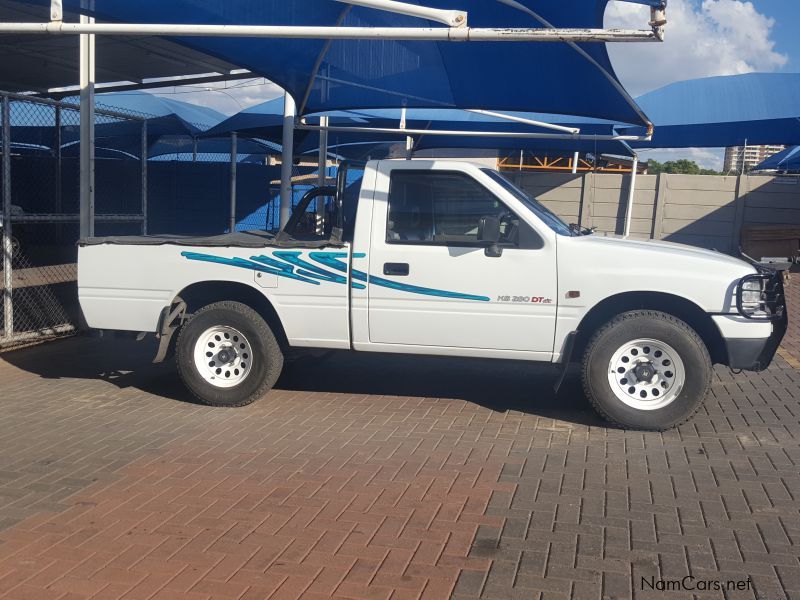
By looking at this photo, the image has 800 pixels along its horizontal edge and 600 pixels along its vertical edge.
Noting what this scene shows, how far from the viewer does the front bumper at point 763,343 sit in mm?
6352

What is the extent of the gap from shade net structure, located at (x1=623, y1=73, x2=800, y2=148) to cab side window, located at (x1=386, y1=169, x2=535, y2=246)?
386 inches

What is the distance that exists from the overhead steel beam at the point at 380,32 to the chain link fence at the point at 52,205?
307 centimetres

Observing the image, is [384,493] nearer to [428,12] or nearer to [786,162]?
[428,12]

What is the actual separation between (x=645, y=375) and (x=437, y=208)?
6.83ft

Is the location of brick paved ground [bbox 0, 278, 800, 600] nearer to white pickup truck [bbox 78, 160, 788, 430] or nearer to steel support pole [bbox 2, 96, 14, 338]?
white pickup truck [bbox 78, 160, 788, 430]

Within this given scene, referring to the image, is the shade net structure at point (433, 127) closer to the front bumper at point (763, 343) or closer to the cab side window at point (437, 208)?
the cab side window at point (437, 208)

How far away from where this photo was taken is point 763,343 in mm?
6352

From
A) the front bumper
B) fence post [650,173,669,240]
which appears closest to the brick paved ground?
the front bumper

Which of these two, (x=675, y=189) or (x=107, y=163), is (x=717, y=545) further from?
(x=107, y=163)

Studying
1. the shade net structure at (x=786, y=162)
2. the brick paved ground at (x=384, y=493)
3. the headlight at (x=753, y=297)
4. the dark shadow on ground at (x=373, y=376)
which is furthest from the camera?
the shade net structure at (x=786, y=162)

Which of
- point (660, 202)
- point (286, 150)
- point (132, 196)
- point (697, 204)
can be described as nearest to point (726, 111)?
point (697, 204)

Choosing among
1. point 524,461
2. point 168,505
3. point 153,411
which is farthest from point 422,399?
point 168,505

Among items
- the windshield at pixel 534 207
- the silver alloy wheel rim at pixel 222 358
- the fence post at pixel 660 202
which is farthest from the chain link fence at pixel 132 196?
the windshield at pixel 534 207

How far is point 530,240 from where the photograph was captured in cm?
659
